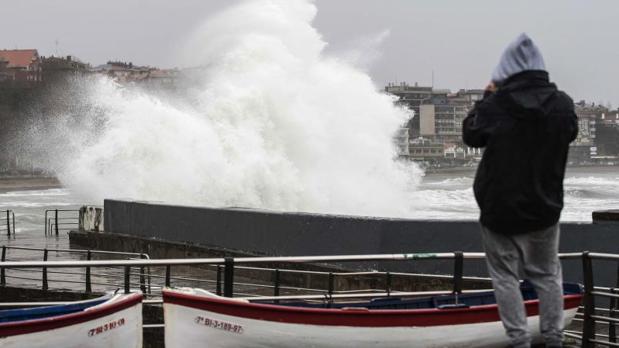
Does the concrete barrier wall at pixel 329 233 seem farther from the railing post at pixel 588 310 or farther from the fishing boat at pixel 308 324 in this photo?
the fishing boat at pixel 308 324

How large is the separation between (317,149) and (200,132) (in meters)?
4.26

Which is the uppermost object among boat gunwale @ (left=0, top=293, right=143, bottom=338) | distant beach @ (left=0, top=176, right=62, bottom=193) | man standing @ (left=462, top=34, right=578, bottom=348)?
distant beach @ (left=0, top=176, right=62, bottom=193)

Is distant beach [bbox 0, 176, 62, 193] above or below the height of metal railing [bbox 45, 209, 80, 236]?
above

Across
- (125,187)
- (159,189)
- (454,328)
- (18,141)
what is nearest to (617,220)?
(454,328)

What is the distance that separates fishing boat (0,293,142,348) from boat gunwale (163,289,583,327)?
328mm

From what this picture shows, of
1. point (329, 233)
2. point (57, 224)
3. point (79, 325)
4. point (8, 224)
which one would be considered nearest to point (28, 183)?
point (57, 224)

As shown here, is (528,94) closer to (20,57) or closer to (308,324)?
(308,324)

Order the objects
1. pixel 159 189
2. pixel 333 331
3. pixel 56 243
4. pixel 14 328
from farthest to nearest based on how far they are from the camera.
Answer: pixel 159 189, pixel 56 243, pixel 333 331, pixel 14 328

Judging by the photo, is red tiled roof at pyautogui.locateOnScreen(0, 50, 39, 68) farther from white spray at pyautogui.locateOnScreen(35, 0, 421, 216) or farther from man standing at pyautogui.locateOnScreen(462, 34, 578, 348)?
man standing at pyautogui.locateOnScreen(462, 34, 578, 348)

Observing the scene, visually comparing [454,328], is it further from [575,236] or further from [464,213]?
[464,213]

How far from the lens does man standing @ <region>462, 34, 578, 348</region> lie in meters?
4.30

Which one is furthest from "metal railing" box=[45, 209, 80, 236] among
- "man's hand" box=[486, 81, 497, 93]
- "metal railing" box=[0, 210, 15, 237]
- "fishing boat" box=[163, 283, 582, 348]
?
"man's hand" box=[486, 81, 497, 93]

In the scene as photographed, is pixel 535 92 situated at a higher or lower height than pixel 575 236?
higher

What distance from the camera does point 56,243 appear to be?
2011cm
